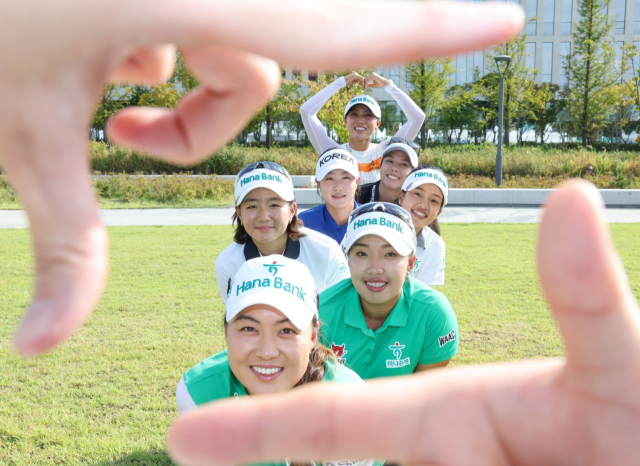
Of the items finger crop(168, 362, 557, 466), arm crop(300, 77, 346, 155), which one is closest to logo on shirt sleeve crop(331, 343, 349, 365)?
finger crop(168, 362, 557, 466)

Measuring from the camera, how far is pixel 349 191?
193 inches

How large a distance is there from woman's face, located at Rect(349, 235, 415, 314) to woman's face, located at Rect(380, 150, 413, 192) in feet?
6.16

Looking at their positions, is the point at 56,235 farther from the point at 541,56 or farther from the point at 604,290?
the point at 541,56

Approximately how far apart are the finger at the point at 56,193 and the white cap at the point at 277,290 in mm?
1960

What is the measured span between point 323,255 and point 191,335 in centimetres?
231

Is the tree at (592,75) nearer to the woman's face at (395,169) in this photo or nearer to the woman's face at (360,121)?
the woman's face at (360,121)

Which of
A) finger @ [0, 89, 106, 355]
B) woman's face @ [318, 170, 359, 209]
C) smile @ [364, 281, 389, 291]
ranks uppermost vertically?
finger @ [0, 89, 106, 355]

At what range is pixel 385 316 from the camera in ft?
11.3

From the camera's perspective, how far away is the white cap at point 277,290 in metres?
2.55

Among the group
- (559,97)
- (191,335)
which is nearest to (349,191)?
(191,335)

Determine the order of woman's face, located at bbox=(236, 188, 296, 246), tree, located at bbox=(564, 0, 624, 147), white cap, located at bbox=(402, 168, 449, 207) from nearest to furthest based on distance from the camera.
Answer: woman's face, located at bbox=(236, 188, 296, 246) < white cap, located at bbox=(402, 168, 449, 207) < tree, located at bbox=(564, 0, 624, 147)

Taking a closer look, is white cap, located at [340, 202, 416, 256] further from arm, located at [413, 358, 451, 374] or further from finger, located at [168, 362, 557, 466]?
finger, located at [168, 362, 557, 466]

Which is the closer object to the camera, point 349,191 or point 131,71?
point 131,71

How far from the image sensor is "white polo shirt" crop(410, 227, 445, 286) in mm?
4462
